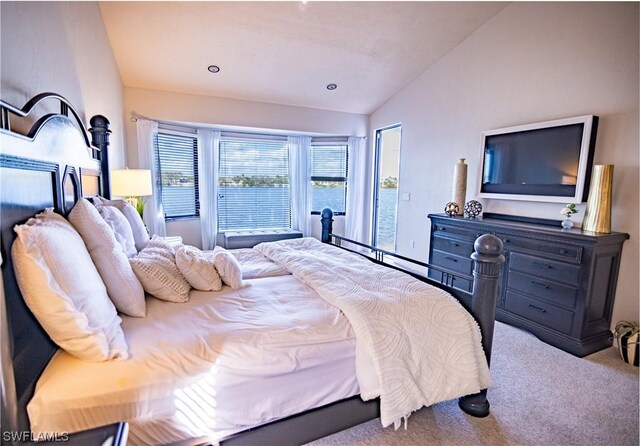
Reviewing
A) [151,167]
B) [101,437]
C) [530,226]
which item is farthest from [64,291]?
[151,167]

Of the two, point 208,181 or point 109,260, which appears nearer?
point 109,260

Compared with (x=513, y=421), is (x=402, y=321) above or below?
above

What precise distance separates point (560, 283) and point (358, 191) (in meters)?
3.55

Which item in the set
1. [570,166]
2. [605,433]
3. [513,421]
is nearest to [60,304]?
[513,421]

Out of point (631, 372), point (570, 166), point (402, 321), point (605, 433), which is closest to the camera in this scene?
point (402, 321)

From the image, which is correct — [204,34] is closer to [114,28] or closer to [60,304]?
[114,28]

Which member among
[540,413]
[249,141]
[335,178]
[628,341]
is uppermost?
[249,141]

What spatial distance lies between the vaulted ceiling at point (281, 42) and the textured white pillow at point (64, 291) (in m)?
2.76

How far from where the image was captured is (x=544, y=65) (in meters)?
3.07

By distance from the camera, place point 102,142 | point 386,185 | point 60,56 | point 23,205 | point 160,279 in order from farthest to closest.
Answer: point 386,185
point 102,142
point 60,56
point 160,279
point 23,205

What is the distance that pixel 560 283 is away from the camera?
2.61m

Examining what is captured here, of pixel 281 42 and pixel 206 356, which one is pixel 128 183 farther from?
pixel 206 356

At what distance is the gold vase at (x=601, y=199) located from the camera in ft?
8.28

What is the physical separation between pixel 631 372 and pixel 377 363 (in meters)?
2.24
